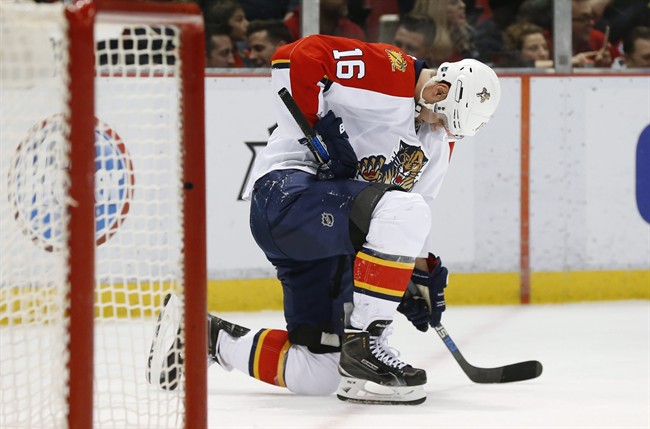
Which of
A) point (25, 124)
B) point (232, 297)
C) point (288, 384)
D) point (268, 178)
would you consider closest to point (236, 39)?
point (232, 297)

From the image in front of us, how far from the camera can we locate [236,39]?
4648 mm

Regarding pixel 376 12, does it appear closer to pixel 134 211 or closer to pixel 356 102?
pixel 134 211

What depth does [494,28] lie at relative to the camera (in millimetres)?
4871

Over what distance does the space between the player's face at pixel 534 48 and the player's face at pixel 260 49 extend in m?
0.99

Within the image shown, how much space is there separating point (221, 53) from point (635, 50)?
1.66 metres

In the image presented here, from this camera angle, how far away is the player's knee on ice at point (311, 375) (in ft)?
9.73

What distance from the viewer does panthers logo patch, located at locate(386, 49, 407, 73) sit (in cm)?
307

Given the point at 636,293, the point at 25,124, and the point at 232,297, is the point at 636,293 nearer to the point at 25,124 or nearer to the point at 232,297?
the point at 232,297

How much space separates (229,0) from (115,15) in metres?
2.88

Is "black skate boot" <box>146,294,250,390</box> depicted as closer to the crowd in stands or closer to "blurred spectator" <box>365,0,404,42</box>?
the crowd in stands

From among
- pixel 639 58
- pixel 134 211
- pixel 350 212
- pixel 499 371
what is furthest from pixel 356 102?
pixel 639 58

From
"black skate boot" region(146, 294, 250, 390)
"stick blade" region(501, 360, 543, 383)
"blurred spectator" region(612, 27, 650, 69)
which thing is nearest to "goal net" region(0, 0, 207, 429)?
"black skate boot" region(146, 294, 250, 390)

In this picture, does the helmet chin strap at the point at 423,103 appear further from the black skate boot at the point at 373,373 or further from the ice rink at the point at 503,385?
the ice rink at the point at 503,385

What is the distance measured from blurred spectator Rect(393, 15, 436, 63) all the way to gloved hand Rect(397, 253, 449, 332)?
177cm
